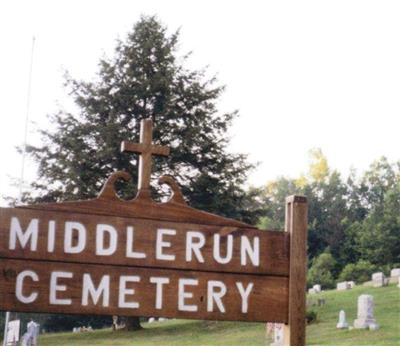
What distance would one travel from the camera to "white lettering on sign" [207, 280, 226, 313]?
384 centimetres

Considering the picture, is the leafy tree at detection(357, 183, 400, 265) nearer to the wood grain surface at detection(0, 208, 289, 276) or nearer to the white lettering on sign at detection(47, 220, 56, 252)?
the wood grain surface at detection(0, 208, 289, 276)

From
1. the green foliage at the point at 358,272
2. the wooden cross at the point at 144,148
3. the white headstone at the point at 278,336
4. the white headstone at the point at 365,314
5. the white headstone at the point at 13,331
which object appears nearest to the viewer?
the wooden cross at the point at 144,148

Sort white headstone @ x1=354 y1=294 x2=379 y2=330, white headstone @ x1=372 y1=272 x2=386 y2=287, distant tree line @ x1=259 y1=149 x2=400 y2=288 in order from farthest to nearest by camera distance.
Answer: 1. distant tree line @ x1=259 y1=149 x2=400 y2=288
2. white headstone @ x1=372 y1=272 x2=386 y2=287
3. white headstone @ x1=354 y1=294 x2=379 y2=330

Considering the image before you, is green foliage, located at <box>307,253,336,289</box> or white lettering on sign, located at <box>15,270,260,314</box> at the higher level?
green foliage, located at <box>307,253,336,289</box>

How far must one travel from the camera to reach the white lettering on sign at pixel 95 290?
12.1ft

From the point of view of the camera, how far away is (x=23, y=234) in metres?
3.72

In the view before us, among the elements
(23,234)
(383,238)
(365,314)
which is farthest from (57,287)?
(383,238)

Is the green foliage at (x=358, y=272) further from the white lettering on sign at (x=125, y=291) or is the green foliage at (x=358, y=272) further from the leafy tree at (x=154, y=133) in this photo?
A: the white lettering on sign at (x=125, y=291)

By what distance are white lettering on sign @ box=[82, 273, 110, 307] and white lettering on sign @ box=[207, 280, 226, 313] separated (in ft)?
1.72

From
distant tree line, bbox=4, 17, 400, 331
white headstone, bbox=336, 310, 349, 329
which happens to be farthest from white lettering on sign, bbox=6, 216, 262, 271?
distant tree line, bbox=4, 17, 400, 331

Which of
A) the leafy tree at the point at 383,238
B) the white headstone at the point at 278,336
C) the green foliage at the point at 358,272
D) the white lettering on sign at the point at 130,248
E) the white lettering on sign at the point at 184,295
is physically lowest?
the white headstone at the point at 278,336

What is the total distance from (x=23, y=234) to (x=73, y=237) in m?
0.25

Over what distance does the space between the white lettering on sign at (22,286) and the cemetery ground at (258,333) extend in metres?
15.9

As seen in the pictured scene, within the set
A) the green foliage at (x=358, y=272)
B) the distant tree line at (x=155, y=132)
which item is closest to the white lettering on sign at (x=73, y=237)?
the distant tree line at (x=155, y=132)
